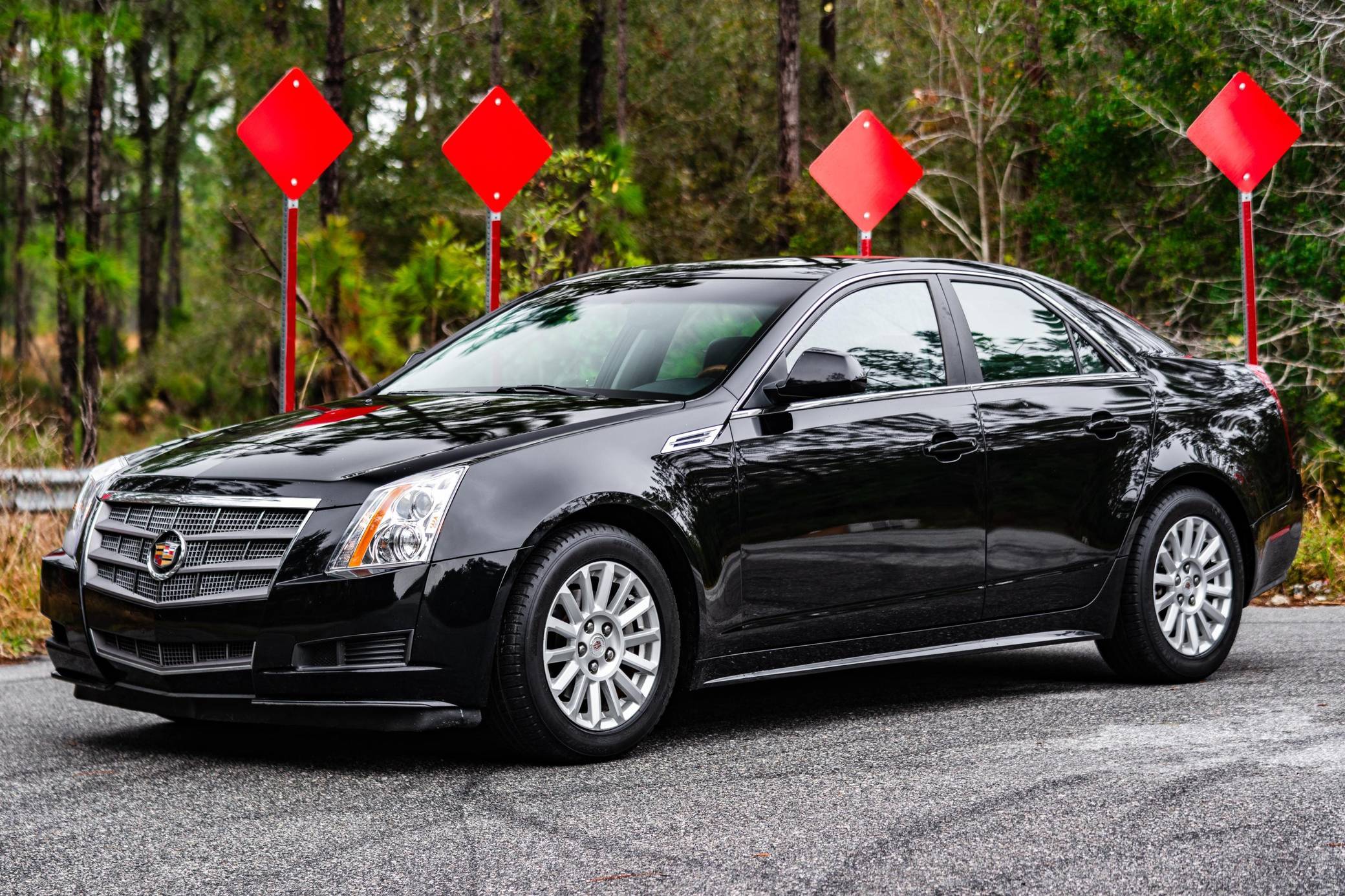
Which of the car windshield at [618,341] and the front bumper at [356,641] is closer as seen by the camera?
the front bumper at [356,641]

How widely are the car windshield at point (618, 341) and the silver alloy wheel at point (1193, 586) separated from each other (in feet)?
6.93

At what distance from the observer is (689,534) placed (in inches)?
220

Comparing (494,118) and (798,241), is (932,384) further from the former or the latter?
(798,241)

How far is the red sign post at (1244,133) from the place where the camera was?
37.8 feet

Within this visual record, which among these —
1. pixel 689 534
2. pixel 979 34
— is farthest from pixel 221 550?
pixel 979 34

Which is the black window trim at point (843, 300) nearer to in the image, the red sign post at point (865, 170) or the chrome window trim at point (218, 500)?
the chrome window trim at point (218, 500)

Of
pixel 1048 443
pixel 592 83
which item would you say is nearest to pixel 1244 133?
pixel 1048 443

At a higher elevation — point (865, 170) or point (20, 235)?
point (20, 235)

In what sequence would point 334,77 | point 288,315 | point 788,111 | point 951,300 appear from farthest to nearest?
1. point 788,111
2. point 334,77
3. point 288,315
4. point 951,300

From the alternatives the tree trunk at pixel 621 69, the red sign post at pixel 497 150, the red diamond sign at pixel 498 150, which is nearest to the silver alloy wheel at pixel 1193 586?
the red sign post at pixel 497 150

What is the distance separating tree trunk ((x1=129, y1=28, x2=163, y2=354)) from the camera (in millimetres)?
40875

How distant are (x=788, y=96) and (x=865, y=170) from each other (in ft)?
52.6

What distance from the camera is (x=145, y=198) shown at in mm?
44156

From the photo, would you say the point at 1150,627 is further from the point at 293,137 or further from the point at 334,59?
the point at 334,59
